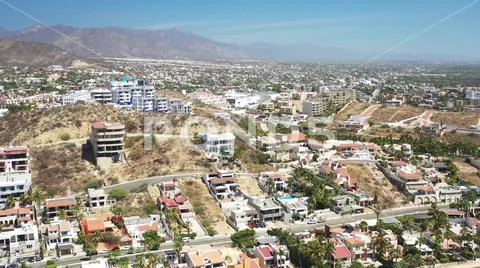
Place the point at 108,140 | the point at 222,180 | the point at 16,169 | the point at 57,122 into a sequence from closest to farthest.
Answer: the point at 222,180 < the point at 16,169 < the point at 108,140 < the point at 57,122

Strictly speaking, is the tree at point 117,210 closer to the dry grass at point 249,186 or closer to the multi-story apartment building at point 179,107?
the dry grass at point 249,186

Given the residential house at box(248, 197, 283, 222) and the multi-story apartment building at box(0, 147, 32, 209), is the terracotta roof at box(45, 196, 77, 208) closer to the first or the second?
the multi-story apartment building at box(0, 147, 32, 209)

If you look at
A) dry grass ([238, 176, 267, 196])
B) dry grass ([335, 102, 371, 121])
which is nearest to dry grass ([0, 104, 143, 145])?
dry grass ([238, 176, 267, 196])

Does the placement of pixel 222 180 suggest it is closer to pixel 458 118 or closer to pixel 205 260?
pixel 205 260

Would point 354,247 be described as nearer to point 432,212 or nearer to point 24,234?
point 432,212

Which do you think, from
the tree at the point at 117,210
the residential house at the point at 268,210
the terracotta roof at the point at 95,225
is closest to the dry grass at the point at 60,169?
the tree at the point at 117,210

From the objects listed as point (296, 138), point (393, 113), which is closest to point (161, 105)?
point (296, 138)

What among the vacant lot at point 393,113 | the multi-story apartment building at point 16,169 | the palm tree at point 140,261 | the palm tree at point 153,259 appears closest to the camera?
the palm tree at point 140,261
